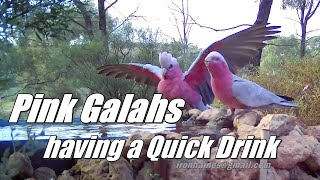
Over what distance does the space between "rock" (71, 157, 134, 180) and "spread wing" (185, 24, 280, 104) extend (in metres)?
1.55

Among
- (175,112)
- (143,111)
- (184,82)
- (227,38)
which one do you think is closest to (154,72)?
(184,82)

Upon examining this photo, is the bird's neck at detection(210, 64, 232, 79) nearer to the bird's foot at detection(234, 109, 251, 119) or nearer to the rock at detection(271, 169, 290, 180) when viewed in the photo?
the bird's foot at detection(234, 109, 251, 119)

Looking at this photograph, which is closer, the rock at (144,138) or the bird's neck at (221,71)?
the rock at (144,138)

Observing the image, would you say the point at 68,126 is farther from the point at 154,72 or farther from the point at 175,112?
the point at 175,112

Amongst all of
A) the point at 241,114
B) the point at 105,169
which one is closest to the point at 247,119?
the point at 241,114

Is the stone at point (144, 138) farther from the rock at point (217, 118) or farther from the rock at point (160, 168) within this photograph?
the rock at point (217, 118)

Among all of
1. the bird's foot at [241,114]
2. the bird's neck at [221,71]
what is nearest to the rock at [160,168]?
the bird's foot at [241,114]

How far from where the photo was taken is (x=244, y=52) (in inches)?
144

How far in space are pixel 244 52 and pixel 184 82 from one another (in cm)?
57

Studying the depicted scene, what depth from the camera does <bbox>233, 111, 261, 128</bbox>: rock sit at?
9.10ft

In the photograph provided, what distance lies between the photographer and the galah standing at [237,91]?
2.90 meters

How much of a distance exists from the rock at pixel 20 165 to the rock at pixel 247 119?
136 cm

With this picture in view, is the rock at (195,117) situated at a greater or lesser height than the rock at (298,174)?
greater

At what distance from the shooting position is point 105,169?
86.6 inches
